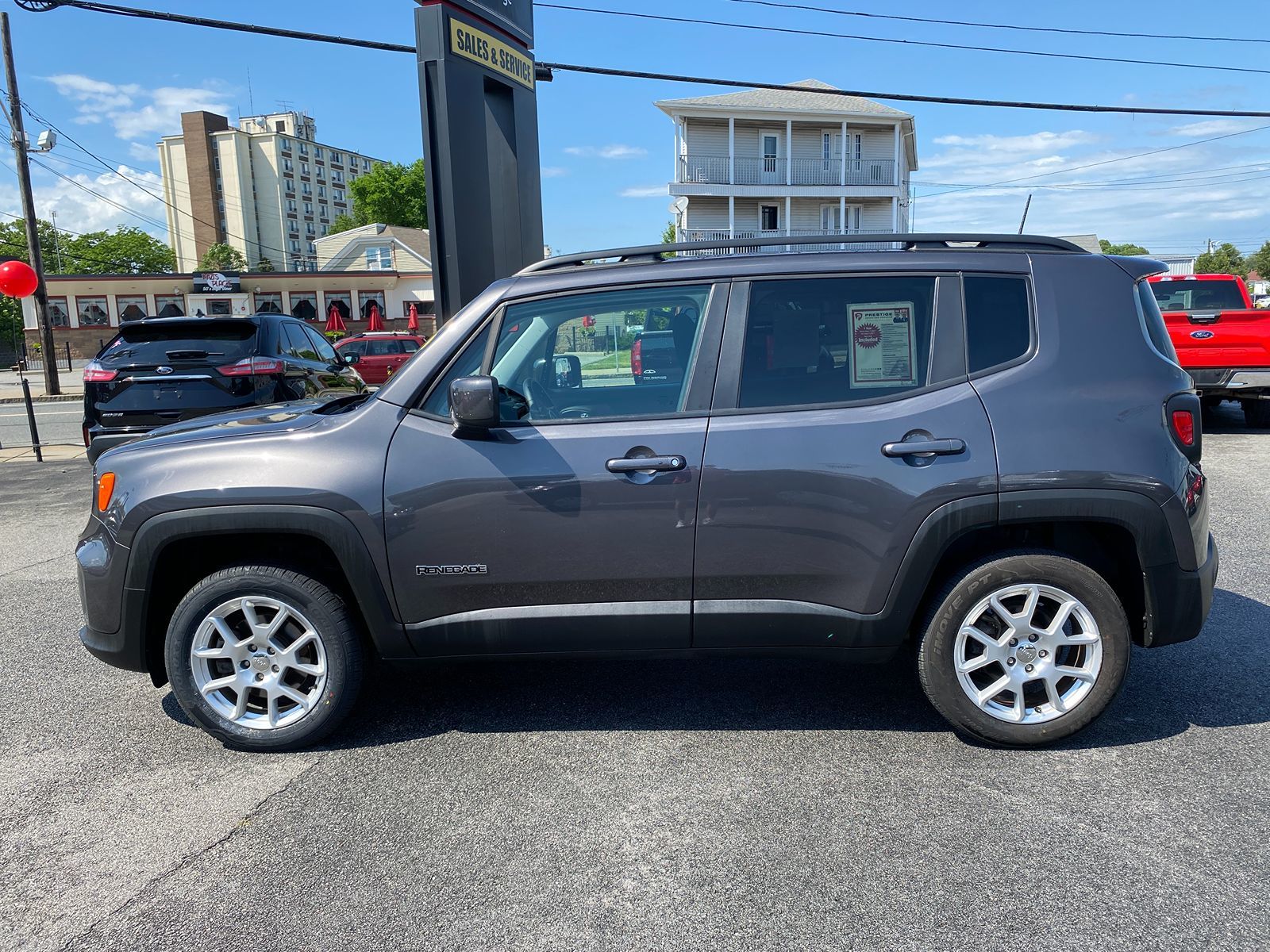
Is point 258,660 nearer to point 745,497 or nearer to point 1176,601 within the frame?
point 745,497

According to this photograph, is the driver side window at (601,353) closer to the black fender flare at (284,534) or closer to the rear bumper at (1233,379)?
the black fender flare at (284,534)

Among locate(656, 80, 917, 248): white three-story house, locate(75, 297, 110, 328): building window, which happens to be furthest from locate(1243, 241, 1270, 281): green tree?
locate(75, 297, 110, 328): building window

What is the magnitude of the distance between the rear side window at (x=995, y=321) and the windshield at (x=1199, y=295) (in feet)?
35.6

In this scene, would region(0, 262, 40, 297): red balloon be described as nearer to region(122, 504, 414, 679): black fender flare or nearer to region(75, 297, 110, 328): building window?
region(122, 504, 414, 679): black fender flare

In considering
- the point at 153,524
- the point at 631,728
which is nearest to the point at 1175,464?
the point at 631,728

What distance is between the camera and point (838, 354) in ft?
11.4

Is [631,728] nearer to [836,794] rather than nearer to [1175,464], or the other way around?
[836,794]

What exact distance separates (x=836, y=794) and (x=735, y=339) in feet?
5.44

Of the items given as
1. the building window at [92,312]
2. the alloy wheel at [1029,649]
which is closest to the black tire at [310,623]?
the alloy wheel at [1029,649]

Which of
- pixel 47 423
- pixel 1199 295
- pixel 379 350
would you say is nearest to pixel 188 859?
pixel 1199 295

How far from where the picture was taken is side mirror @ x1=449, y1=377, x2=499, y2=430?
3.25 meters

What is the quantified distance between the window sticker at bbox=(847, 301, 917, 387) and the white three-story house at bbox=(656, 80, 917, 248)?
34.4 m

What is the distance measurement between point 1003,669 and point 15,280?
22082 mm

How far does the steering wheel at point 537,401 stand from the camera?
352 cm
